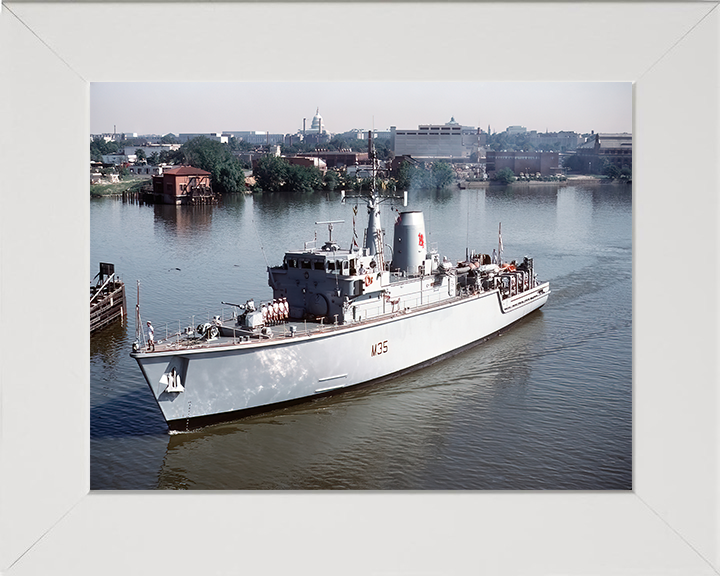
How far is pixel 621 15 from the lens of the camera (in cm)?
712

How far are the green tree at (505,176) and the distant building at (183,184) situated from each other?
7.15 m

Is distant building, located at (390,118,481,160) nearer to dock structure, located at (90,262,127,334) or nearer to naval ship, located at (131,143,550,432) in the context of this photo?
naval ship, located at (131,143,550,432)

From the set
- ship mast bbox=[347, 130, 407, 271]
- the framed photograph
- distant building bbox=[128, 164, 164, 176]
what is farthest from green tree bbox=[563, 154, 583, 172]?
the framed photograph

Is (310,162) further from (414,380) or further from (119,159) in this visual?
(414,380)

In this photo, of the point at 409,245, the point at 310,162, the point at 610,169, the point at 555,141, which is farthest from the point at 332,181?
the point at 610,169

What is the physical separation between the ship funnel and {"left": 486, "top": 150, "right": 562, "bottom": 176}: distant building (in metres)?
5.90

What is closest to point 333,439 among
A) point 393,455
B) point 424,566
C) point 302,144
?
point 393,455

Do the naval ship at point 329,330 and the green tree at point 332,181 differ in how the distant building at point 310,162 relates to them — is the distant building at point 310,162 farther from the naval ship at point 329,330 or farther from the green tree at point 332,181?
the naval ship at point 329,330

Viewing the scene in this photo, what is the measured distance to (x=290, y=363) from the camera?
12031 mm

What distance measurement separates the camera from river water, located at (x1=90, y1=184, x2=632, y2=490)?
1032 centimetres

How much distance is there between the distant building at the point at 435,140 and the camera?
15.6 meters

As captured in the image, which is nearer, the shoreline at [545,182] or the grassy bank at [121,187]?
the shoreline at [545,182]

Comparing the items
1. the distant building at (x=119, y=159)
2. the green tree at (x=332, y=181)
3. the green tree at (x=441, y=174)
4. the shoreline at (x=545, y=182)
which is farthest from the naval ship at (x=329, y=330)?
the distant building at (x=119, y=159)
